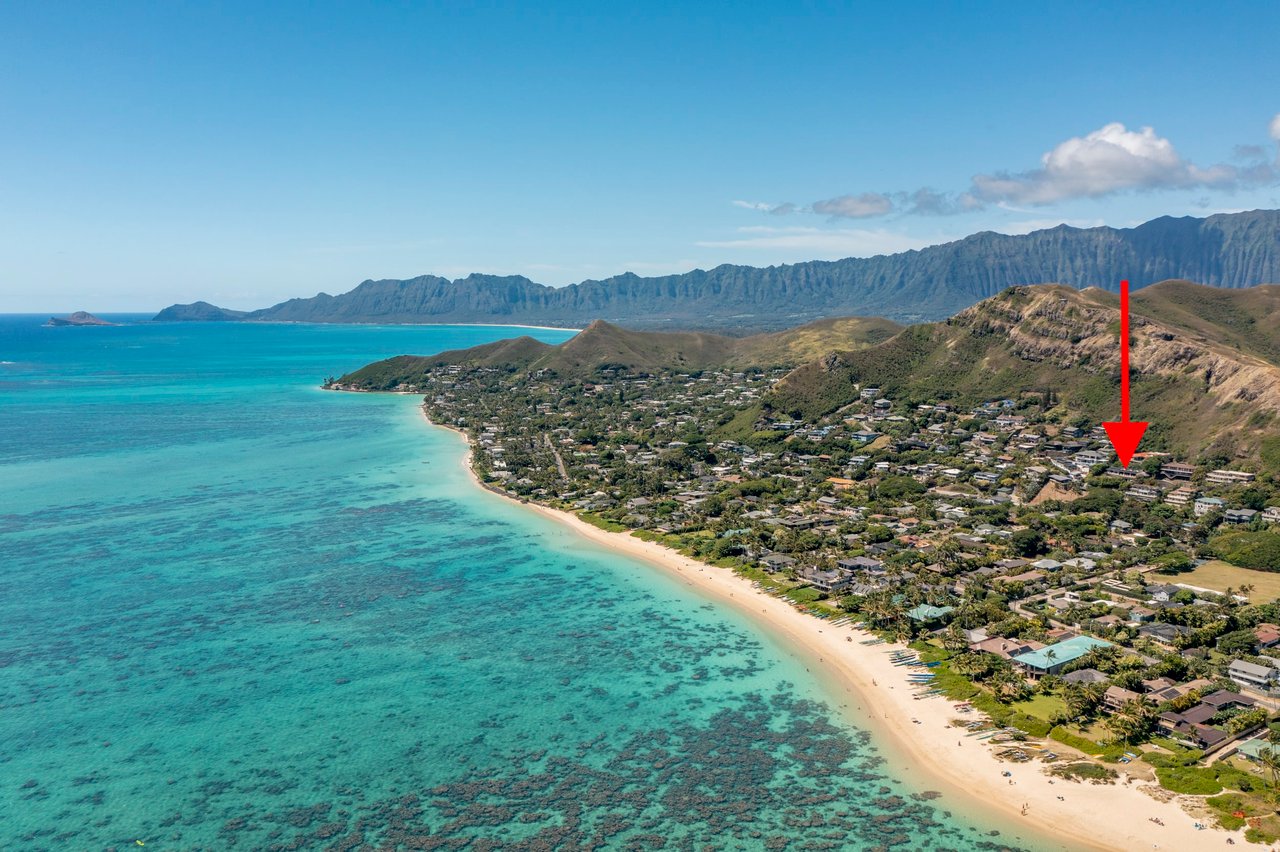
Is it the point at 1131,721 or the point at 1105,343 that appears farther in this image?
the point at 1105,343

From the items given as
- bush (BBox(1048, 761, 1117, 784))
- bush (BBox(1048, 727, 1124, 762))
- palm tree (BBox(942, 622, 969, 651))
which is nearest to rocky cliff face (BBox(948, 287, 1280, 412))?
palm tree (BBox(942, 622, 969, 651))

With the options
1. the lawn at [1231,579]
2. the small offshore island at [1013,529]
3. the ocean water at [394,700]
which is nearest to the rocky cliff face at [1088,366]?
the small offshore island at [1013,529]

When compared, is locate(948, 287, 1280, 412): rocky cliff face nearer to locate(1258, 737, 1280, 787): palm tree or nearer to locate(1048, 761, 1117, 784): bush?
locate(1258, 737, 1280, 787): palm tree

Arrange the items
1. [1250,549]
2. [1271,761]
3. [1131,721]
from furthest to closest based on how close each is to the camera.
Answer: [1250,549]
[1131,721]
[1271,761]

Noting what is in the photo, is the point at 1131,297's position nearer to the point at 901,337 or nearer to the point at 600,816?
the point at 901,337

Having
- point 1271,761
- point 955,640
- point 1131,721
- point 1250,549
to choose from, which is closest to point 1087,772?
point 1131,721

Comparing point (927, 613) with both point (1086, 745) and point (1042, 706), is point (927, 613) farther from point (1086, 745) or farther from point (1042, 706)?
point (1086, 745)
